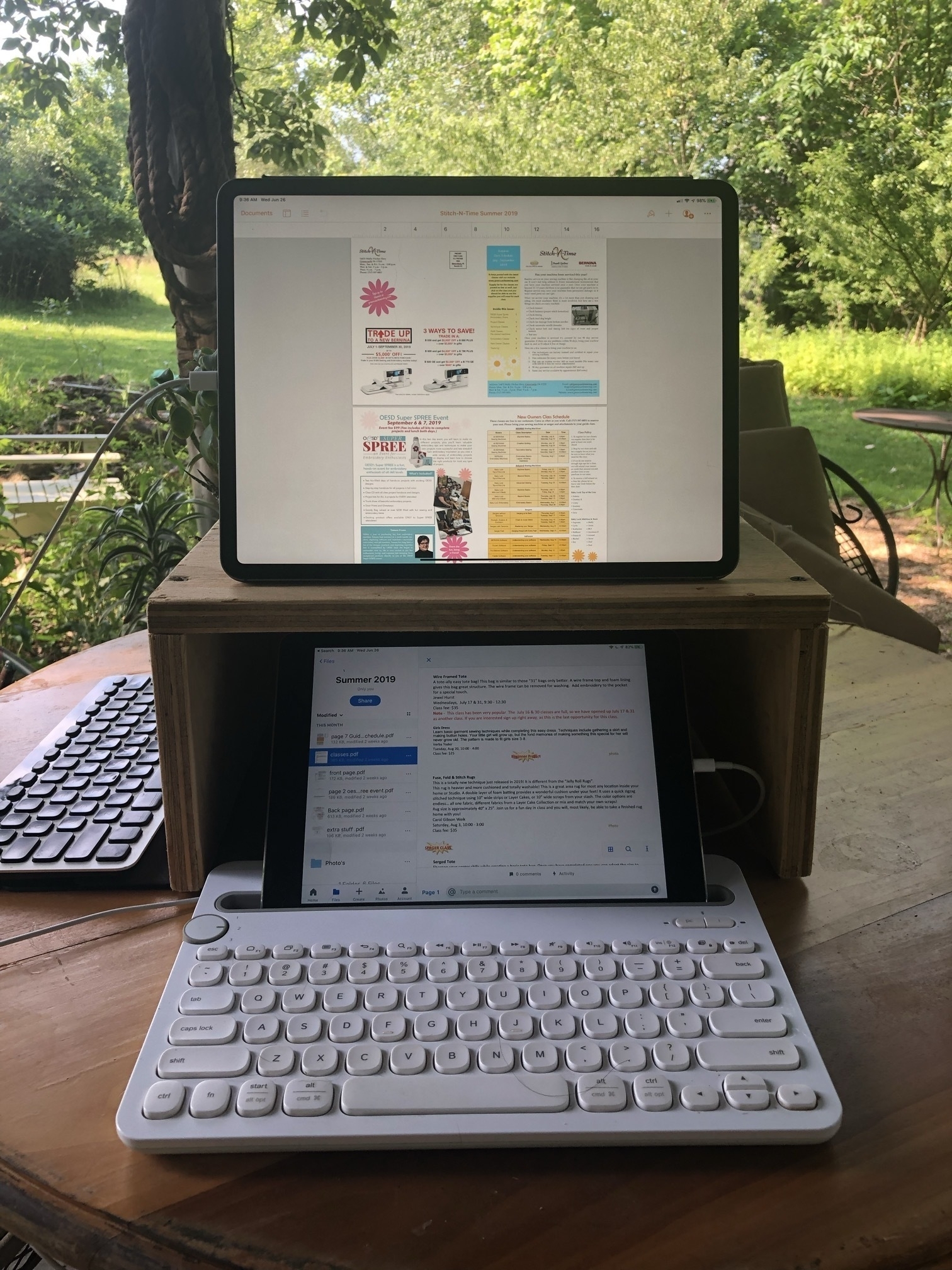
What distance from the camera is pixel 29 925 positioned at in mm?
666

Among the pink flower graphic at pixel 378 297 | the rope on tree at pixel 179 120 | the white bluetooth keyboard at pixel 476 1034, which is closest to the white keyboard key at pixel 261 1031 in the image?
the white bluetooth keyboard at pixel 476 1034

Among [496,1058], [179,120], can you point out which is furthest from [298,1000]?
[179,120]

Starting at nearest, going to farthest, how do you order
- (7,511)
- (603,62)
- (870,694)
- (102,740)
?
(102,740)
(870,694)
(7,511)
(603,62)

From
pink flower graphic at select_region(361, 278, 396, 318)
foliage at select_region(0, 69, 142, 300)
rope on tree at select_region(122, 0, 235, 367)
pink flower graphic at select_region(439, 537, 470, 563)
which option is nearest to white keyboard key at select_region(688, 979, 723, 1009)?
pink flower graphic at select_region(439, 537, 470, 563)

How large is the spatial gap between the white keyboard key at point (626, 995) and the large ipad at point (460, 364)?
10.9 inches

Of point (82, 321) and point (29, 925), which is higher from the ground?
point (82, 321)

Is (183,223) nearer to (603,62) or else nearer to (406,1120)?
(406,1120)

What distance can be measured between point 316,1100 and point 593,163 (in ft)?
13.7

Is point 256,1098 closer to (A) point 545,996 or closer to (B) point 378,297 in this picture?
(A) point 545,996

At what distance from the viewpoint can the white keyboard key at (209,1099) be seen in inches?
19.0

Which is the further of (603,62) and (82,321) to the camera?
(603,62)

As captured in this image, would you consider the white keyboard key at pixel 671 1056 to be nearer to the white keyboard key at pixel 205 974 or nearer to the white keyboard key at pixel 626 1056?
the white keyboard key at pixel 626 1056

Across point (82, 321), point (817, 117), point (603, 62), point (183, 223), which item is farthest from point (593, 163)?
point (183, 223)

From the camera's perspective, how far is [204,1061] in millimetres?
514
